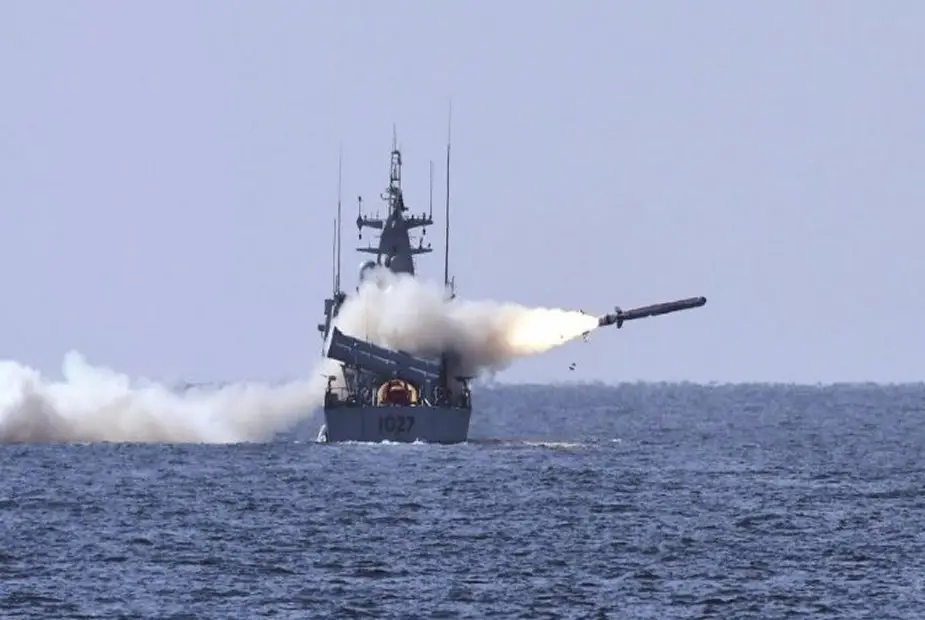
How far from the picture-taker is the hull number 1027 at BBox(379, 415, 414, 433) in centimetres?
10962

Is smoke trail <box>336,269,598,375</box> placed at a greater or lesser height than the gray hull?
greater

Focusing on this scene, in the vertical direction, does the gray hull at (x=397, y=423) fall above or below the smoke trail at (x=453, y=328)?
below

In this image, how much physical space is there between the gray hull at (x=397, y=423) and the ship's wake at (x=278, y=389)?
4249 millimetres

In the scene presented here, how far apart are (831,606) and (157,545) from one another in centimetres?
2157

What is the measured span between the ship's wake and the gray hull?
4.25 m

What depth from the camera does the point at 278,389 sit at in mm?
128500

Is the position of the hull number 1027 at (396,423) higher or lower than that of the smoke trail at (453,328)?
lower

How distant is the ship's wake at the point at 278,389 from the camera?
114062 mm

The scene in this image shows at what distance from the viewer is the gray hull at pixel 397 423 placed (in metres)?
110

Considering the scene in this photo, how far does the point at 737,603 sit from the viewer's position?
194 ft

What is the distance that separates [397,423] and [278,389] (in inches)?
780

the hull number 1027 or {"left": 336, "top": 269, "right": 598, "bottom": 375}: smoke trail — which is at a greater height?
{"left": 336, "top": 269, "right": 598, "bottom": 375}: smoke trail

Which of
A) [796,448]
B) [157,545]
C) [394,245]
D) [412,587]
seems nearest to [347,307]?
[394,245]

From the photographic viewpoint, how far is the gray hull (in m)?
110
